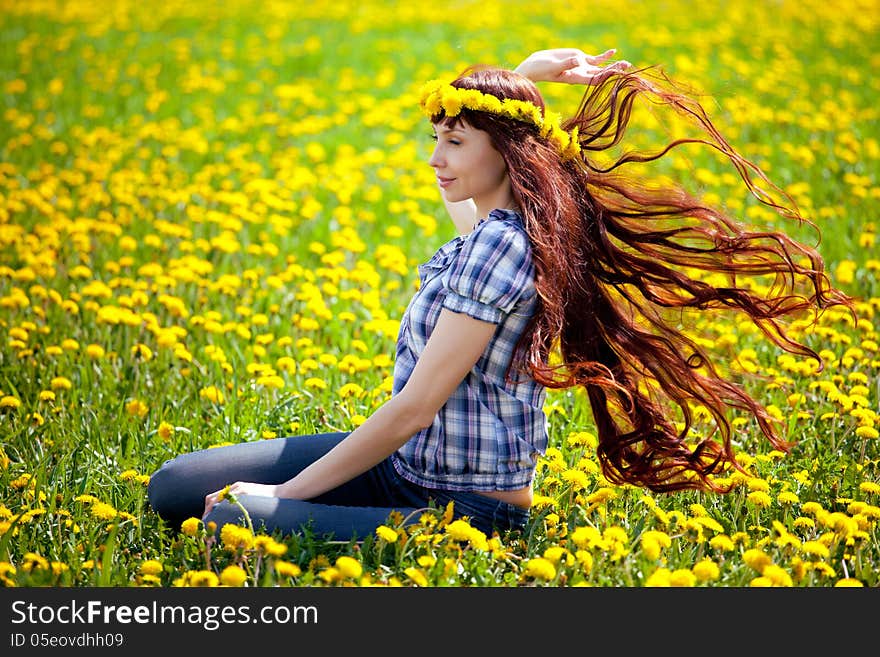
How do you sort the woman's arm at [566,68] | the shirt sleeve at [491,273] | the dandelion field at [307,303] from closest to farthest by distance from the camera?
the shirt sleeve at [491,273] < the dandelion field at [307,303] < the woman's arm at [566,68]

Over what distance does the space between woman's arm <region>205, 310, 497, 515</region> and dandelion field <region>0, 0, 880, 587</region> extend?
0.60ft

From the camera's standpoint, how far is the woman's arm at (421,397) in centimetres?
253

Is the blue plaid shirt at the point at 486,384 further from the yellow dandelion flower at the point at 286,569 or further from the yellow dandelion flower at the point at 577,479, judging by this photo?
the yellow dandelion flower at the point at 286,569

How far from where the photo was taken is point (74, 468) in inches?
125

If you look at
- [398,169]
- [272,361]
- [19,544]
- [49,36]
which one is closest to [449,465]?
[19,544]

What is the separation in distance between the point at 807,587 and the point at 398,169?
15.4ft

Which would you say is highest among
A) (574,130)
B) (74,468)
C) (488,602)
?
(574,130)

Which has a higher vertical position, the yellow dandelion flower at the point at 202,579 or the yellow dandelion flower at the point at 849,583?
the yellow dandelion flower at the point at 202,579

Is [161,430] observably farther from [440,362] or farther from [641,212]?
[641,212]

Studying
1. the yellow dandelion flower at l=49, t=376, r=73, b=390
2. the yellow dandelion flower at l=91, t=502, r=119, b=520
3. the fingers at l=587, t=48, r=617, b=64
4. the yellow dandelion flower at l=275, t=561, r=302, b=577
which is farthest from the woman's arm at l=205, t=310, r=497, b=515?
the yellow dandelion flower at l=49, t=376, r=73, b=390

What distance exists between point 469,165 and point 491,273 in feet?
1.03

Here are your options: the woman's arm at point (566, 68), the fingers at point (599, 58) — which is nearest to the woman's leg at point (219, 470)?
the woman's arm at point (566, 68)

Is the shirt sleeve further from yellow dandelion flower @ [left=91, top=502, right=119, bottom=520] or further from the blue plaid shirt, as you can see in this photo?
yellow dandelion flower @ [left=91, top=502, right=119, bottom=520]

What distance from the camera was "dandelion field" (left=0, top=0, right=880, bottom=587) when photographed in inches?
103
